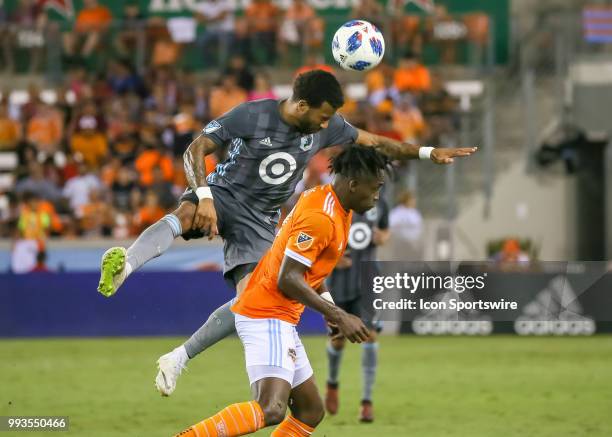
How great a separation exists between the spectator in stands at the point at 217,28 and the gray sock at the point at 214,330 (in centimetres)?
1465

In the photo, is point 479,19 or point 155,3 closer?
point 479,19

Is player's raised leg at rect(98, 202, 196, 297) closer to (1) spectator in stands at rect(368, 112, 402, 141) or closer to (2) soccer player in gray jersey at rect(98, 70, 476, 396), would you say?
(2) soccer player in gray jersey at rect(98, 70, 476, 396)

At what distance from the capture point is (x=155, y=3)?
26891 millimetres

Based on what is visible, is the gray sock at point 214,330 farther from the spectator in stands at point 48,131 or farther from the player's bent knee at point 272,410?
the spectator in stands at point 48,131

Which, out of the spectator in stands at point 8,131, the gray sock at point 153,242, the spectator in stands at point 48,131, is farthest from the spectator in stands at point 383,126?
the gray sock at point 153,242

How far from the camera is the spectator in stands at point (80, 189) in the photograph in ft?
70.1

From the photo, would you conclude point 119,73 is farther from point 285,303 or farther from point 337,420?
point 285,303

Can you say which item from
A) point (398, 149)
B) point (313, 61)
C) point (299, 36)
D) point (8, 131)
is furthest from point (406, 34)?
point (398, 149)

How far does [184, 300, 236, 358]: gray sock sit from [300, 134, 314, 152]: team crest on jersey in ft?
4.03

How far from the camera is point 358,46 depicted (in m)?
9.56

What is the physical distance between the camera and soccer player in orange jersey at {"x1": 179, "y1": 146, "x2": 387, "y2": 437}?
750 centimetres

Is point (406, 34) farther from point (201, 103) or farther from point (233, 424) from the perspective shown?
point (233, 424)

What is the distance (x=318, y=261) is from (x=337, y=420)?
4.26m

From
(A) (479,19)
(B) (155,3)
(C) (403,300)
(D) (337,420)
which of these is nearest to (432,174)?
(A) (479,19)
